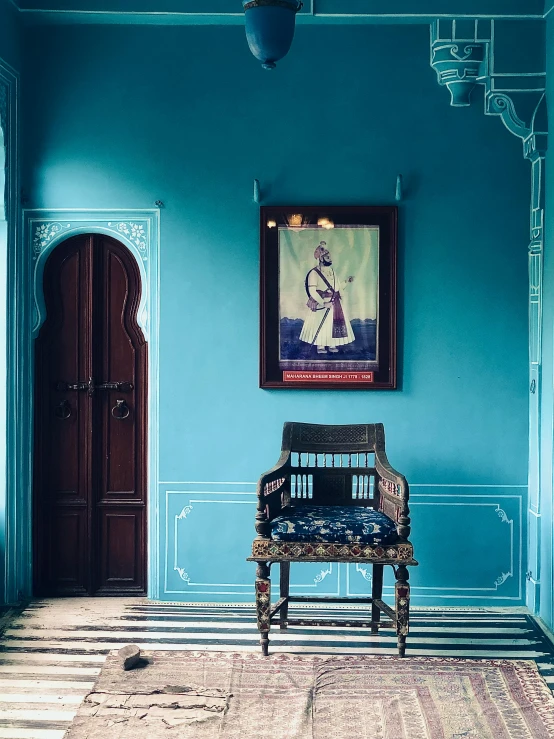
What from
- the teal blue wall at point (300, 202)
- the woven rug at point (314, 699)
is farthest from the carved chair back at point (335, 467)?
the woven rug at point (314, 699)

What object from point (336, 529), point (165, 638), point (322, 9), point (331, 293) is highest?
point (322, 9)

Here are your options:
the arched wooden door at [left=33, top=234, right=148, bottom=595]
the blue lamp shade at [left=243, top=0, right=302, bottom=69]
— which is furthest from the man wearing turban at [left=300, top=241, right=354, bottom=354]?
the blue lamp shade at [left=243, top=0, right=302, bottom=69]

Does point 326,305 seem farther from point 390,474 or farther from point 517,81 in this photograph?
point 517,81

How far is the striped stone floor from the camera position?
12.4ft

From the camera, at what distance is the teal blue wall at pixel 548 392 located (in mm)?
4527

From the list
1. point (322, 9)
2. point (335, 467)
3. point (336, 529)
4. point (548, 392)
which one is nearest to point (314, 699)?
point (336, 529)

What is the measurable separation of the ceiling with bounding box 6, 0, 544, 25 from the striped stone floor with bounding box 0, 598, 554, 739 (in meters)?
3.44

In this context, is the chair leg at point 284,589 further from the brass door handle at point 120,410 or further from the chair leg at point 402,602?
the brass door handle at point 120,410

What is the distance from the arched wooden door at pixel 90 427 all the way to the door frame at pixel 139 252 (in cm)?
8

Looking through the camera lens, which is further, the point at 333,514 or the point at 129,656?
the point at 333,514

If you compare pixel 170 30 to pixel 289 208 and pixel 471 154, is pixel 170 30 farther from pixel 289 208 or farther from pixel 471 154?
pixel 471 154

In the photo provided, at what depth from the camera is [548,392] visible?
15.0ft

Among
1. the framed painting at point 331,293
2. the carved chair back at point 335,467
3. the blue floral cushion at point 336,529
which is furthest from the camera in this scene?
the framed painting at point 331,293

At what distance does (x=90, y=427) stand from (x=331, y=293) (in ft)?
5.50
